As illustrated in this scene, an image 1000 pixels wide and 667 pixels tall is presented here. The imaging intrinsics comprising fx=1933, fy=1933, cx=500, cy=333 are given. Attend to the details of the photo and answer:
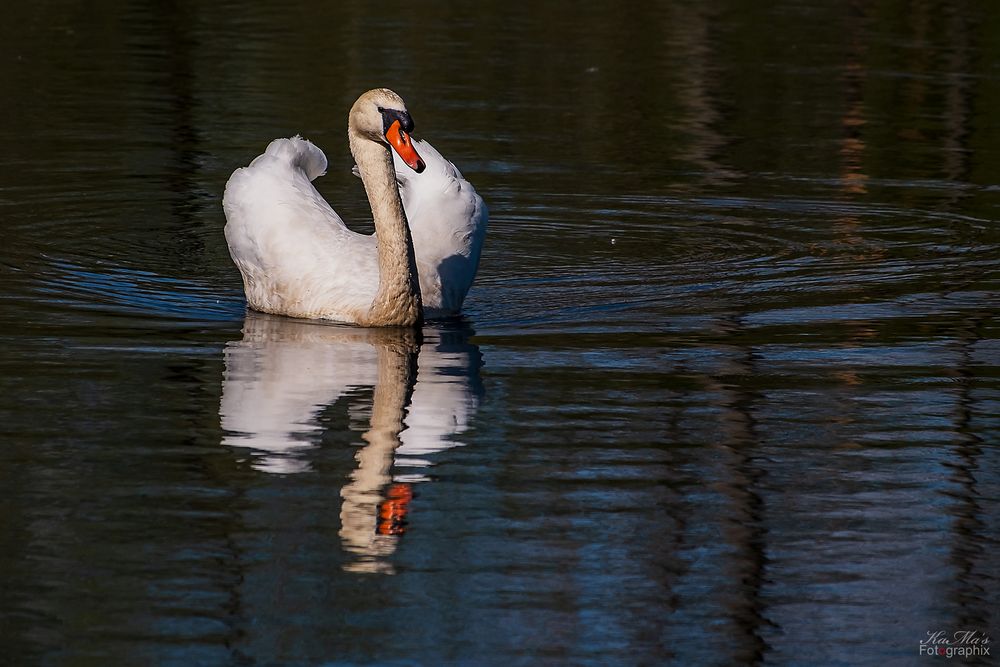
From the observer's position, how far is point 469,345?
32.7 ft

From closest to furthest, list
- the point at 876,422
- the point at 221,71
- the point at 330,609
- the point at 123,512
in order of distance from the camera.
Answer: the point at 330,609 < the point at 123,512 < the point at 876,422 < the point at 221,71

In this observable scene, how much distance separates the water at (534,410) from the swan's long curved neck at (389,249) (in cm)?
20

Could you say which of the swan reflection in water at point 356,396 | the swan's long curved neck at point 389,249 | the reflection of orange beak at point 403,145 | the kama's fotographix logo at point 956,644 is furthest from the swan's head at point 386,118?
the kama's fotographix logo at point 956,644

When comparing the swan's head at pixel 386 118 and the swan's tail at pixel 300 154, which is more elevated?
the swan's head at pixel 386 118

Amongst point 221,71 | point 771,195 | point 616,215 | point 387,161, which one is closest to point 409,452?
point 387,161

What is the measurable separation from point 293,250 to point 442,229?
3.12 ft

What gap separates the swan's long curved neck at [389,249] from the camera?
1017 cm

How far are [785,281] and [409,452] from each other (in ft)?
14.8

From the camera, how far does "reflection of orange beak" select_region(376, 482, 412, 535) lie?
22.3ft

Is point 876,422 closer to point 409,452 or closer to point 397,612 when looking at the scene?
point 409,452

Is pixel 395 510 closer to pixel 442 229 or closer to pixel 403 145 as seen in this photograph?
pixel 403 145

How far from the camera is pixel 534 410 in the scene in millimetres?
8523

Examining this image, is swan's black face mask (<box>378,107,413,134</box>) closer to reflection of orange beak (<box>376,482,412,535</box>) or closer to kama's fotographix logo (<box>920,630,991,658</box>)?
reflection of orange beak (<box>376,482,412,535</box>)

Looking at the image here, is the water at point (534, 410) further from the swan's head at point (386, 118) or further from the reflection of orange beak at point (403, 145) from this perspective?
the swan's head at point (386, 118)
